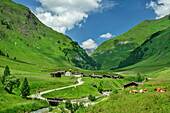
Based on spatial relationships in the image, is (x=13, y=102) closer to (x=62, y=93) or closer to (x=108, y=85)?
(x=62, y=93)

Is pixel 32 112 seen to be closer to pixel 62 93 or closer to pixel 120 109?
pixel 62 93

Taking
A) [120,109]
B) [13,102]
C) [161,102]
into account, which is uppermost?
[161,102]

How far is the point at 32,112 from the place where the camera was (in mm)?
64688

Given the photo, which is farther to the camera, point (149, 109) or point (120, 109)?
point (120, 109)

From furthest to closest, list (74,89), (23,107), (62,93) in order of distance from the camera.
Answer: (74,89) → (62,93) → (23,107)

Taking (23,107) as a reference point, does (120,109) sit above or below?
above

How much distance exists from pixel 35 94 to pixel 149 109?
245 ft

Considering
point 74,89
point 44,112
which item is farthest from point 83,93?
point 44,112

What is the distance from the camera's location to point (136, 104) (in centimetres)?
2948

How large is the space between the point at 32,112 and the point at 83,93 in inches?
1617

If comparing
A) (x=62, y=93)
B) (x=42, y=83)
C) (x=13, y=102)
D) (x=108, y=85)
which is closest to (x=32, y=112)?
(x=13, y=102)

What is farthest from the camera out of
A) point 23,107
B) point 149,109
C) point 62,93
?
point 62,93

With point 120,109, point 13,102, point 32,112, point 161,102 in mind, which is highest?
point 161,102

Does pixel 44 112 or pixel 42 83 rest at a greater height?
pixel 42 83
